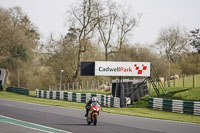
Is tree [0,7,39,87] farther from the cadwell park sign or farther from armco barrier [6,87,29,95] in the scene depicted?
the cadwell park sign

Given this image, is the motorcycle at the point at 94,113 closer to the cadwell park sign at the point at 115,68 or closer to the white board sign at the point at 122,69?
the cadwell park sign at the point at 115,68

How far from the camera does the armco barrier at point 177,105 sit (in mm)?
26469

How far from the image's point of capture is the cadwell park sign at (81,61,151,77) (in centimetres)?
3441

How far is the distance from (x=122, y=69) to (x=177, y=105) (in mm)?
8178

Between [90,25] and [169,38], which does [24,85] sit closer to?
[90,25]

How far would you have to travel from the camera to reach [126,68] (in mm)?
34625

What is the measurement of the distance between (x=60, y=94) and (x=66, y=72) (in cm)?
2027

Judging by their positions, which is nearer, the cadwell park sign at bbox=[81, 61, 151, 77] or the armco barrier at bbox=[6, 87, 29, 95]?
the cadwell park sign at bbox=[81, 61, 151, 77]

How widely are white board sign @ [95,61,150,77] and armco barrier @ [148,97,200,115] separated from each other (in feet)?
13.7

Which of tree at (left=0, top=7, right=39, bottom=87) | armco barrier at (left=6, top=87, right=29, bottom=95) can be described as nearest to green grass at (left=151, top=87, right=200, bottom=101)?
armco barrier at (left=6, top=87, right=29, bottom=95)

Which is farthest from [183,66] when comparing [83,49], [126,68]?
[126,68]

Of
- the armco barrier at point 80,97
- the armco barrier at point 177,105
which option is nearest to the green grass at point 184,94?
the armco barrier at point 177,105

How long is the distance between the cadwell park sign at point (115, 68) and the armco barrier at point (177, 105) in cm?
426

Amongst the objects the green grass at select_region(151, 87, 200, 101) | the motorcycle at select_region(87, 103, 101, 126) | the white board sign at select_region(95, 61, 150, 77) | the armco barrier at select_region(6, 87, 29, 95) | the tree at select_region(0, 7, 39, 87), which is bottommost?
the armco barrier at select_region(6, 87, 29, 95)
